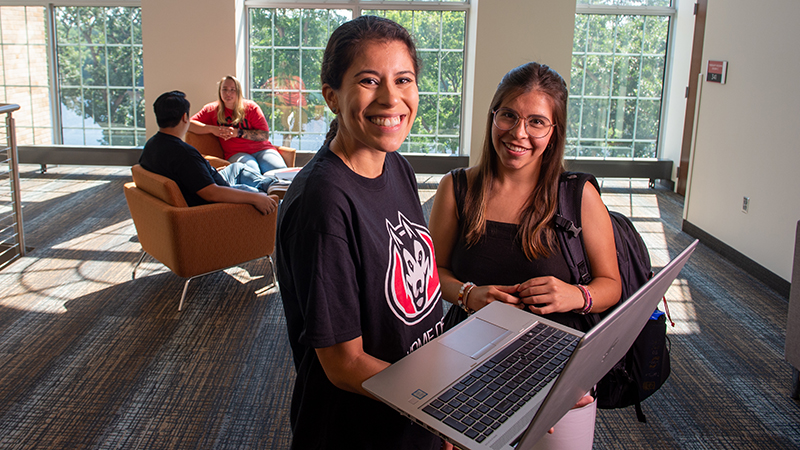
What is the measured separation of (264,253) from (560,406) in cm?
338

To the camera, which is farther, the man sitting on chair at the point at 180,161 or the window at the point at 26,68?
the window at the point at 26,68

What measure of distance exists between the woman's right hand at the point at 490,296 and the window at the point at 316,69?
6246 mm

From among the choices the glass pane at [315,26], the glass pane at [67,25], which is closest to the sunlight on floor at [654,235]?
the glass pane at [315,26]

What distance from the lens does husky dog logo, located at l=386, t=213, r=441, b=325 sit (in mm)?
1168

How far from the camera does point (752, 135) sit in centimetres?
454

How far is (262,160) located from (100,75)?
125 inches

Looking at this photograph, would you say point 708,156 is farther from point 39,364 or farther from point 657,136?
point 39,364

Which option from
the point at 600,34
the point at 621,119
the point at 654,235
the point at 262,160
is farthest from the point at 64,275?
the point at 621,119

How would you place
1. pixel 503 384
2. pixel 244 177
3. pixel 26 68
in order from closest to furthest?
1. pixel 503 384
2. pixel 244 177
3. pixel 26 68

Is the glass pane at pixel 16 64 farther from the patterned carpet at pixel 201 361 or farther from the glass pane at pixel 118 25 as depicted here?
the patterned carpet at pixel 201 361

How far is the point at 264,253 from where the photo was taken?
13.5 feet

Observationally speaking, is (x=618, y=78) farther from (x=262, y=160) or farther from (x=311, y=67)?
(x=262, y=160)

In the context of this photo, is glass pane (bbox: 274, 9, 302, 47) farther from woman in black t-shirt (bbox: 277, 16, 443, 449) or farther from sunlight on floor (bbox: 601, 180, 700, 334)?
woman in black t-shirt (bbox: 277, 16, 443, 449)

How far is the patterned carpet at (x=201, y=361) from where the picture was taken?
98.1 inches
